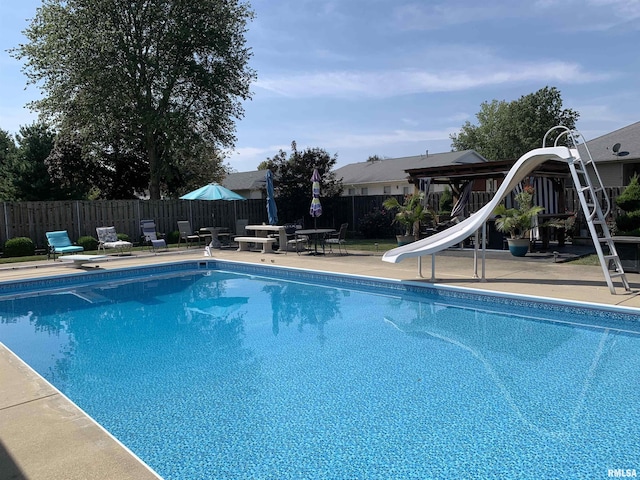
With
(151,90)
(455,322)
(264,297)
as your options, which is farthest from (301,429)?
(151,90)

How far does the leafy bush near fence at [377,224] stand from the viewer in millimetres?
19703

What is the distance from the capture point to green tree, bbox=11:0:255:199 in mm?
19250

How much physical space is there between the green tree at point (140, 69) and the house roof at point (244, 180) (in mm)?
13397

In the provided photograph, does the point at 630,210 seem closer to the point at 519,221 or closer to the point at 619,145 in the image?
the point at 519,221

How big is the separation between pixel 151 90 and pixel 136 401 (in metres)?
19.5

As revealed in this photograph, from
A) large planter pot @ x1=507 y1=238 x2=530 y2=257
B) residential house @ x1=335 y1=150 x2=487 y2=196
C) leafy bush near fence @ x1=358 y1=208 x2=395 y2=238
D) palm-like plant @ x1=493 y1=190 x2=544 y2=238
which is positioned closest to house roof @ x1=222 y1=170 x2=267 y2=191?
residential house @ x1=335 y1=150 x2=487 y2=196

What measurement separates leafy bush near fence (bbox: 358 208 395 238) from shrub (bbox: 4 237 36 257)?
40.5 ft

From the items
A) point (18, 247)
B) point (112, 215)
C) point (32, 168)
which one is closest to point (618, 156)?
point (112, 215)

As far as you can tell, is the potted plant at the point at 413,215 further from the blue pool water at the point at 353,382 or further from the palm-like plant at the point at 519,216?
the blue pool water at the point at 353,382

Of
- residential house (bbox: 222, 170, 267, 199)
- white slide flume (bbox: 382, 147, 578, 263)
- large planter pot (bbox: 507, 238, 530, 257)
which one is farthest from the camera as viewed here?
residential house (bbox: 222, 170, 267, 199)

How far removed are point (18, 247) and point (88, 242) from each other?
6.90ft

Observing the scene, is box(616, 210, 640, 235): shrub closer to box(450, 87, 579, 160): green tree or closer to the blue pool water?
the blue pool water

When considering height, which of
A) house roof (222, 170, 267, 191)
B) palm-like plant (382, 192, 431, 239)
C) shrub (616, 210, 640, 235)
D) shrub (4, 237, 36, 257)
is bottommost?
shrub (4, 237, 36, 257)

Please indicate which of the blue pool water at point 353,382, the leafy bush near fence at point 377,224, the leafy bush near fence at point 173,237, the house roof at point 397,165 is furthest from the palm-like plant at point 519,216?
the house roof at point 397,165
